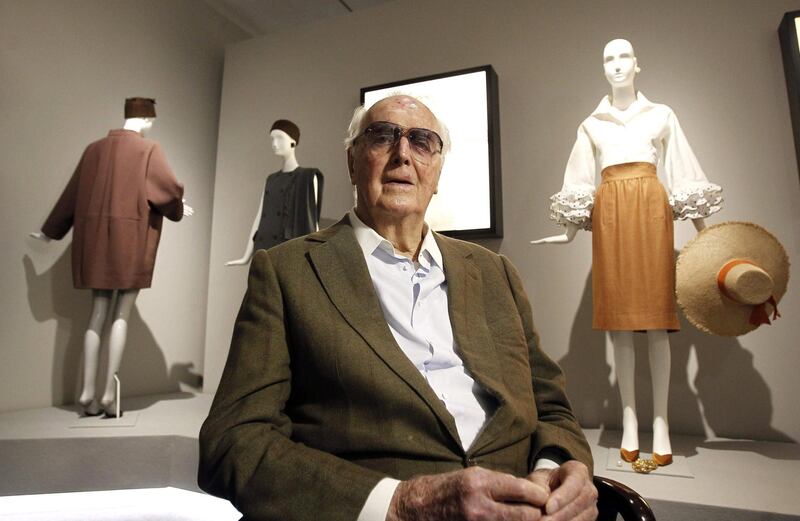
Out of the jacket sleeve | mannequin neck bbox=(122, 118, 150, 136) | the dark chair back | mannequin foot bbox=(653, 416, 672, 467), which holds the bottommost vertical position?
mannequin foot bbox=(653, 416, 672, 467)

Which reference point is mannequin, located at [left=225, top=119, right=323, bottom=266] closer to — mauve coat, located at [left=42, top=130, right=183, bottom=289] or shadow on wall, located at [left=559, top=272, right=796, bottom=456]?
mauve coat, located at [left=42, top=130, right=183, bottom=289]

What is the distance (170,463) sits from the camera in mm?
2527

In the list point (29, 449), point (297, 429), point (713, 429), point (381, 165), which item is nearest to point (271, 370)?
point (297, 429)

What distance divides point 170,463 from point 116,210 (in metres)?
1.46

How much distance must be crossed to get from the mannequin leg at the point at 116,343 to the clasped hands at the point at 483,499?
2627 millimetres

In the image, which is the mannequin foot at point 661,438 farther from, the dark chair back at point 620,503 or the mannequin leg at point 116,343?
the mannequin leg at point 116,343

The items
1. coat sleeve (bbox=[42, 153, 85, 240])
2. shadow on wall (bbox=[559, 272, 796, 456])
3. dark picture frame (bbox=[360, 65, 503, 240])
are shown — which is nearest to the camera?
shadow on wall (bbox=[559, 272, 796, 456])

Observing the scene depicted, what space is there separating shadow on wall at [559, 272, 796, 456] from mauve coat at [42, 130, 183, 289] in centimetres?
258

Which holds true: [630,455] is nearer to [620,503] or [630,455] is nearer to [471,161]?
[620,503]

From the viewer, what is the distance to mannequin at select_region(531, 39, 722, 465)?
2.30 metres

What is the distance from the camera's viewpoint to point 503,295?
1.31 m

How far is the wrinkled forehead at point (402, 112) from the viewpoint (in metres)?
Result: 1.36

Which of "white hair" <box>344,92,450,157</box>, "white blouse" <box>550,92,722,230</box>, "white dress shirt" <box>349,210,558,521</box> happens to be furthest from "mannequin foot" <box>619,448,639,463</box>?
"white hair" <box>344,92,450,157</box>

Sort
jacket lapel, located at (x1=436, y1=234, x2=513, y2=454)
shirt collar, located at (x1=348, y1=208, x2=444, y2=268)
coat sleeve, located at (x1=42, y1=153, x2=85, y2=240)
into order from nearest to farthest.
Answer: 1. jacket lapel, located at (x1=436, y1=234, x2=513, y2=454)
2. shirt collar, located at (x1=348, y1=208, x2=444, y2=268)
3. coat sleeve, located at (x1=42, y1=153, x2=85, y2=240)
